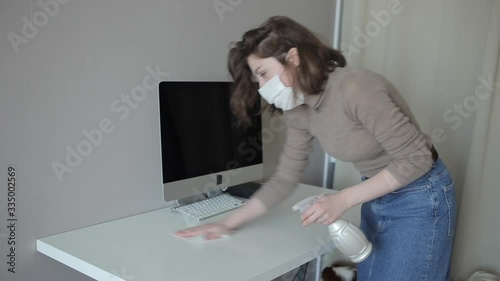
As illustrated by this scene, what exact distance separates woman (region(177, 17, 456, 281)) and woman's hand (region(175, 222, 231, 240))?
319mm

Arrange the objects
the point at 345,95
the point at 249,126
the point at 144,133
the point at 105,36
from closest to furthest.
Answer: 1. the point at 345,95
2. the point at 105,36
3. the point at 144,133
4. the point at 249,126

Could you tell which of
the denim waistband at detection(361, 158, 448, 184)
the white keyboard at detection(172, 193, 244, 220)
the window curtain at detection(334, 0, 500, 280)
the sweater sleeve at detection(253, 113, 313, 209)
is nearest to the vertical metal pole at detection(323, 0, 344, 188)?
the window curtain at detection(334, 0, 500, 280)

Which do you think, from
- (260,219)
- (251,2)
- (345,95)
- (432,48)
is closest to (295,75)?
(345,95)

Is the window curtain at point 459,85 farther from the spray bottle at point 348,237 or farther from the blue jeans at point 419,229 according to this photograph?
the spray bottle at point 348,237

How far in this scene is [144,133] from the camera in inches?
58.4

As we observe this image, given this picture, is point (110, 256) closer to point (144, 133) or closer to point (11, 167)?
point (11, 167)

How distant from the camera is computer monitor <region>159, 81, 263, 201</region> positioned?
141 cm

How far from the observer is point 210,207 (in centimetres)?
154

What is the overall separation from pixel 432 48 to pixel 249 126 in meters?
0.92

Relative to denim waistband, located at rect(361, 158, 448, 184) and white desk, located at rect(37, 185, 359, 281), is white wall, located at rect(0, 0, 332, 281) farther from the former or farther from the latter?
denim waistband, located at rect(361, 158, 448, 184)

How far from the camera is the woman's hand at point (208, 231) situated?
1271mm

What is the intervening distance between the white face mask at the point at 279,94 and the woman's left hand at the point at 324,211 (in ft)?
0.91

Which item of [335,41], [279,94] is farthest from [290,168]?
[335,41]

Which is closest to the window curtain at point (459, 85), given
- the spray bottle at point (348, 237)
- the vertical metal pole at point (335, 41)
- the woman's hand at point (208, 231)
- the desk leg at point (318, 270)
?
the vertical metal pole at point (335, 41)
